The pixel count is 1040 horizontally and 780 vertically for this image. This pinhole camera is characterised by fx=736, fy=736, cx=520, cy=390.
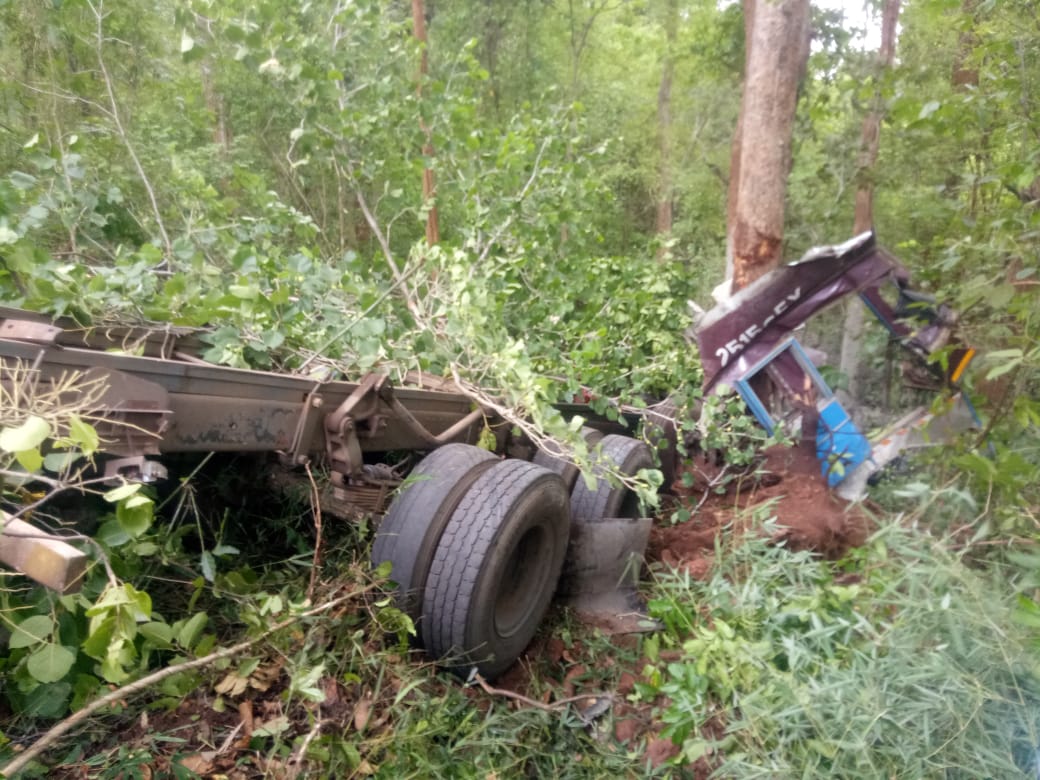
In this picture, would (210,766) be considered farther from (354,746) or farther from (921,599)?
(921,599)

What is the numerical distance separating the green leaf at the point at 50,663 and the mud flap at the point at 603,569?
8.11 feet

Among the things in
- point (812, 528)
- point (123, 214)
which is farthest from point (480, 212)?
point (812, 528)

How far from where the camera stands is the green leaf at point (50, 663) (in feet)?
5.74

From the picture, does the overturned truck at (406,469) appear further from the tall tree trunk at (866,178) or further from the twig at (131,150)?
the tall tree trunk at (866,178)

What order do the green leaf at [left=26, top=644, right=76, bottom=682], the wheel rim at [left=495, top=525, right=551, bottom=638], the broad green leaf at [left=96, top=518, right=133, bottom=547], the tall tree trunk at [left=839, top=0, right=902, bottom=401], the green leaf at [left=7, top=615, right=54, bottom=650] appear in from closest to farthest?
1. the green leaf at [left=26, top=644, right=76, bottom=682]
2. the green leaf at [left=7, top=615, right=54, bottom=650]
3. the broad green leaf at [left=96, top=518, right=133, bottom=547]
4. the wheel rim at [left=495, top=525, right=551, bottom=638]
5. the tall tree trunk at [left=839, top=0, right=902, bottom=401]

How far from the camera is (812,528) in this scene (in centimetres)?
441

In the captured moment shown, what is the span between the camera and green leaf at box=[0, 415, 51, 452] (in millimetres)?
1298

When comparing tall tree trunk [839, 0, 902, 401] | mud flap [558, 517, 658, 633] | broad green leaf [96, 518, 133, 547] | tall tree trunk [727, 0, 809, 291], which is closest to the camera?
broad green leaf [96, 518, 133, 547]

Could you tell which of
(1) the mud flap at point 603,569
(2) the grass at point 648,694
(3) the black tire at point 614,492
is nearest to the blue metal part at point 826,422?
(3) the black tire at point 614,492

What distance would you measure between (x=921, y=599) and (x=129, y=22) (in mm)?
7510

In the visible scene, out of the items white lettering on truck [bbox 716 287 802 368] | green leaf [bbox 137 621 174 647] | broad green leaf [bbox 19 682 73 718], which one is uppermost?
white lettering on truck [bbox 716 287 802 368]

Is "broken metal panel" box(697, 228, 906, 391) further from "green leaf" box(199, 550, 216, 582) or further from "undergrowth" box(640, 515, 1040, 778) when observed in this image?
"green leaf" box(199, 550, 216, 582)

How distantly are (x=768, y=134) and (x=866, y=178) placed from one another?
1209 mm

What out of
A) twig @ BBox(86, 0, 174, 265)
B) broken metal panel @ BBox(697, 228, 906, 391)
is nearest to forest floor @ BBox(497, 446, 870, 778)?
broken metal panel @ BBox(697, 228, 906, 391)
